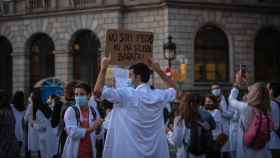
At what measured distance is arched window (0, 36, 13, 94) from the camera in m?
33.1

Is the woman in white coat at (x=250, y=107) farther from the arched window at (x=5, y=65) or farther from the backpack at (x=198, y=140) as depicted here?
the arched window at (x=5, y=65)

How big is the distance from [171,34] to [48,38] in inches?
308

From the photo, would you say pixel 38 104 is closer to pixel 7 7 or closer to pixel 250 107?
pixel 250 107

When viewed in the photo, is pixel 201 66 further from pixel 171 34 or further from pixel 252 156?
pixel 252 156

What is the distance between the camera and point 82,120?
815 centimetres

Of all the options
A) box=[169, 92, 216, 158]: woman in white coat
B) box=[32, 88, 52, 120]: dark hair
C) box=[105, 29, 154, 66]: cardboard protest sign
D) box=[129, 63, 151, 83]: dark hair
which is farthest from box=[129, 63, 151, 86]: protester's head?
box=[32, 88, 52, 120]: dark hair

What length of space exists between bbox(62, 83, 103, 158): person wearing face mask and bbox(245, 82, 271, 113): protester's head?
7.23 ft

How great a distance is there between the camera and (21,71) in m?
31.1

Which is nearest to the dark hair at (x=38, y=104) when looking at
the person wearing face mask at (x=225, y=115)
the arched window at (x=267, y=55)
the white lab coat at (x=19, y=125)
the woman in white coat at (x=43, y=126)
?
the woman in white coat at (x=43, y=126)

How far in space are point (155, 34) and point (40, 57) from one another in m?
7.52

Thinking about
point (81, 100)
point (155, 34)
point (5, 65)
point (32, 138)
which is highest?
point (155, 34)

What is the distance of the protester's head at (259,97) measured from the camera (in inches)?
302

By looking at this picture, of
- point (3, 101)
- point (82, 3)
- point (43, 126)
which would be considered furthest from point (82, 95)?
point (82, 3)

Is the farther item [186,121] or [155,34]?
[155,34]
